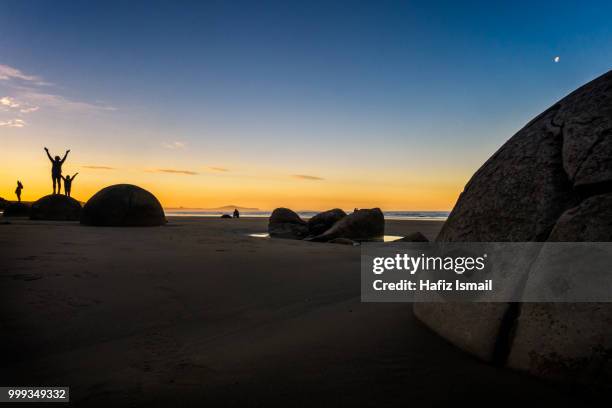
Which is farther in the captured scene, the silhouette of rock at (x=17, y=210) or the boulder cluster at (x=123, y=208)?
the silhouette of rock at (x=17, y=210)

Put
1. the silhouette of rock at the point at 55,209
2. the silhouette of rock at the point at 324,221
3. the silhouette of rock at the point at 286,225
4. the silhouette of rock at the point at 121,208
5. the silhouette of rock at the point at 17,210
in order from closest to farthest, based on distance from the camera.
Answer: the silhouette of rock at the point at 286,225 < the silhouette of rock at the point at 121,208 < the silhouette of rock at the point at 324,221 < the silhouette of rock at the point at 55,209 < the silhouette of rock at the point at 17,210

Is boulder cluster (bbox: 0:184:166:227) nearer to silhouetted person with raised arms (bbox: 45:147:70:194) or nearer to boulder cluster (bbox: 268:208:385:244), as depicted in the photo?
boulder cluster (bbox: 268:208:385:244)

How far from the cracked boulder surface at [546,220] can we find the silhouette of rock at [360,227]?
765cm

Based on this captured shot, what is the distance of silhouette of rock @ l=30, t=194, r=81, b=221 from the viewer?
15.9m

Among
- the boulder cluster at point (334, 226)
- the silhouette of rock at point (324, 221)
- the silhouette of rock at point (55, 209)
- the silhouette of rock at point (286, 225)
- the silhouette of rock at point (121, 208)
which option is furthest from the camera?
the silhouette of rock at point (55, 209)

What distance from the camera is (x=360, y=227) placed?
10258mm

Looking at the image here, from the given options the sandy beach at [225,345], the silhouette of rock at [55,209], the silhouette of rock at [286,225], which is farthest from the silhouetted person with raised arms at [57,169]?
the sandy beach at [225,345]

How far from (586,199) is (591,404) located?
90cm

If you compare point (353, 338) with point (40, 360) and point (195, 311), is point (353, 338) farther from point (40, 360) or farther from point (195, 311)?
point (40, 360)

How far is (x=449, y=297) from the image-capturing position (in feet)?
6.92

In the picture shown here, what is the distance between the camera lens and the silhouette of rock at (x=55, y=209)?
52.3ft

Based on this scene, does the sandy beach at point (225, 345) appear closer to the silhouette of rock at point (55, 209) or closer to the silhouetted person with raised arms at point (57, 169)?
the silhouette of rock at point (55, 209)

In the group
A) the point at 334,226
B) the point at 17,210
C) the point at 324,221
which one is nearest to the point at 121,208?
the point at 324,221

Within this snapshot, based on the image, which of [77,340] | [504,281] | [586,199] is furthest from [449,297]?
[77,340]
